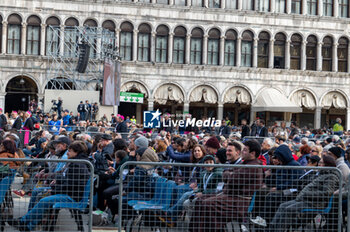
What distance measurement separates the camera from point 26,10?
37.9 m

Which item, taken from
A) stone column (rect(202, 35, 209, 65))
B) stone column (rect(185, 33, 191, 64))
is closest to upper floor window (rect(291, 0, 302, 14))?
stone column (rect(202, 35, 209, 65))

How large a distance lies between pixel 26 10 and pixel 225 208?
33404 mm

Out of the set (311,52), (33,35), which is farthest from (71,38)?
Result: (311,52)

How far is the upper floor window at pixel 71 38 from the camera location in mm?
34500

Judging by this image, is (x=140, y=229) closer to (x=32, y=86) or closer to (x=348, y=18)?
(x=32, y=86)

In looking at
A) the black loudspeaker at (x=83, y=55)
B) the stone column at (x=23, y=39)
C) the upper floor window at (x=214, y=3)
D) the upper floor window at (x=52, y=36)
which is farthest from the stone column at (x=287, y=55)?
the stone column at (x=23, y=39)

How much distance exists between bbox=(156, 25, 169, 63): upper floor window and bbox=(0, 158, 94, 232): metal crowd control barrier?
3278 cm

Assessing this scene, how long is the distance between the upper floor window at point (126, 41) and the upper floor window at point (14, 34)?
6748 mm

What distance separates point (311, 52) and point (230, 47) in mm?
6366

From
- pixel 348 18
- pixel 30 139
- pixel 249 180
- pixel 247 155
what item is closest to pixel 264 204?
pixel 249 180

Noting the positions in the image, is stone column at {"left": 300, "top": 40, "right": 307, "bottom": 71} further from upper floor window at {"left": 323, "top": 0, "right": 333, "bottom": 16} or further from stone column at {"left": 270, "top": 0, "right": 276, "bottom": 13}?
stone column at {"left": 270, "top": 0, "right": 276, "bottom": 13}

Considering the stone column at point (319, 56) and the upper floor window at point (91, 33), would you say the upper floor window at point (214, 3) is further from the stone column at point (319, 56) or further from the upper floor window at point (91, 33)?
the upper floor window at point (91, 33)

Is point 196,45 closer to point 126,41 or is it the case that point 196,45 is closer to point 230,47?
point 230,47

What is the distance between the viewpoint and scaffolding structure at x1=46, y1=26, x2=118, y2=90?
111 ft
